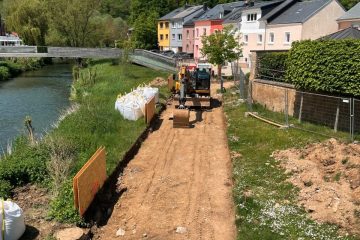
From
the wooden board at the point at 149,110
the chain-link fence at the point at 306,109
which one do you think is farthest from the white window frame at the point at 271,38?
the wooden board at the point at 149,110

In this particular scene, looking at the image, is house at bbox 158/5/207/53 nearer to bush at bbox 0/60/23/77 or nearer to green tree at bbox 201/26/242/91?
bush at bbox 0/60/23/77

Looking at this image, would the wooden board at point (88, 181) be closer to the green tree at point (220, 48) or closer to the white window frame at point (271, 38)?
the green tree at point (220, 48)

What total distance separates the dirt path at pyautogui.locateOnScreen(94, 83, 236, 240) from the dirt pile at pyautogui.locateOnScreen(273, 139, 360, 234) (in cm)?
206

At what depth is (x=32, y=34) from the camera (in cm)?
5931

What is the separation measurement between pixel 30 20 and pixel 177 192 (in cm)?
5698

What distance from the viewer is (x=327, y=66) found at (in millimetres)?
15609

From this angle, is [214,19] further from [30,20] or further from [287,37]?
[30,20]

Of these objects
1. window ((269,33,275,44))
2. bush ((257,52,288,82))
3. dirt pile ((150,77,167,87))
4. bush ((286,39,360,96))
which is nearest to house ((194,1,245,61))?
window ((269,33,275,44))

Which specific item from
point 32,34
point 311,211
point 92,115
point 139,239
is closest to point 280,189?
point 311,211

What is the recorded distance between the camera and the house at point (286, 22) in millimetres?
38156

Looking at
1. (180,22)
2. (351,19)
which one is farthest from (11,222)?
(180,22)

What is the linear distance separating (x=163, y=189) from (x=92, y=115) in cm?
677

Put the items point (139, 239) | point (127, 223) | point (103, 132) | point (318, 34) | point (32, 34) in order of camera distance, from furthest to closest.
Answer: point (32, 34) → point (318, 34) → point (103, 132) → point (127, 223) → point (139, 239)

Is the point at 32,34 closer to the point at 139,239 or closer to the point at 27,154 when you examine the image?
the point at 27,154
